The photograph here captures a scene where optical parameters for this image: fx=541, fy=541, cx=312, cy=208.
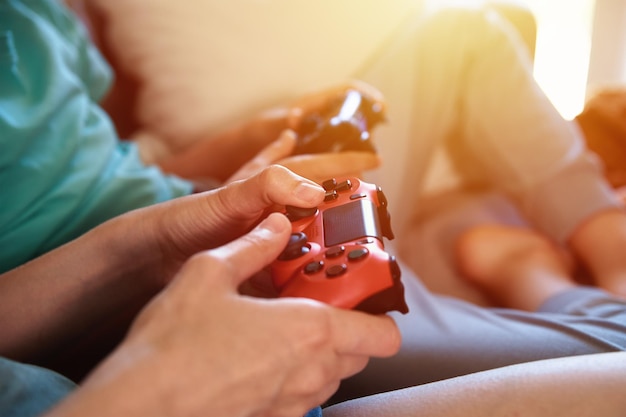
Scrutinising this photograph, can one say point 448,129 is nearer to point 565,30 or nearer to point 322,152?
point 322,152

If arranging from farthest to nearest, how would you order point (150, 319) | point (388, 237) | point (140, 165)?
point (140, 165) < point (388, 237) < point (150, 319)

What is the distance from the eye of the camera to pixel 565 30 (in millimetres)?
1284

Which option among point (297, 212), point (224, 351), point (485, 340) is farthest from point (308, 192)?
point (485, 340)

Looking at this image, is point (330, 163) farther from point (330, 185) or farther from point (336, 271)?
point (336, 271)

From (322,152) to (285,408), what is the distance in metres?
0.32

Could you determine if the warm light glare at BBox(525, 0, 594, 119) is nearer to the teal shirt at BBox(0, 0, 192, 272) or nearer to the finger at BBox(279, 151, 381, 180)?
the finger at BBox(279, 151, 381, 180)

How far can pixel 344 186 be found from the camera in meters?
0.41

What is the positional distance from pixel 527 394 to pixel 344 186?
185 mm

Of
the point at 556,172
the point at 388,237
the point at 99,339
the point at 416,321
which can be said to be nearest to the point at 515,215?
the point at 556,172

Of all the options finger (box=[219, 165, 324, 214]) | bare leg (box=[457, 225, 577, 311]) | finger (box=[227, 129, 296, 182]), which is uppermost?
finger (box=[219, 165, 324, 214])

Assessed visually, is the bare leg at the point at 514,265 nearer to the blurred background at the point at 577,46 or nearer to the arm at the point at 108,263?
the arm at the point at 108,263

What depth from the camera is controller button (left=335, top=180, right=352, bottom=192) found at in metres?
0.40

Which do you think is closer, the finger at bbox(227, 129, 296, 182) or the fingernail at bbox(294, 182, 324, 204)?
the fingernail at bbox(294, 182, 324, 204)

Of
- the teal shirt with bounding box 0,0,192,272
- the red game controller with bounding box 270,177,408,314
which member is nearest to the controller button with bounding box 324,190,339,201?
the red game controller with bounding box 270,177,408,314
